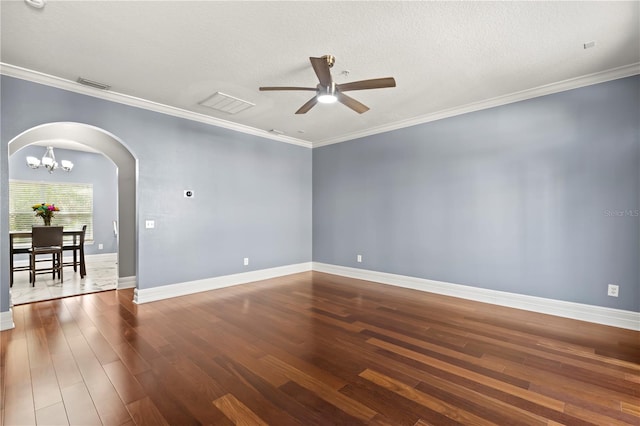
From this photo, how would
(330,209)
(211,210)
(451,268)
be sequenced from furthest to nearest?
(330,209)
(211,210)
(451,268)

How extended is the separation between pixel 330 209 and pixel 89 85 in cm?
431

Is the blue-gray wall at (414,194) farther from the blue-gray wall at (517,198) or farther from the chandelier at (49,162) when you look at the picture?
the chandelier at (49,162)

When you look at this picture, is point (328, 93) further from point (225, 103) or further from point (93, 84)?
point (93, 84)

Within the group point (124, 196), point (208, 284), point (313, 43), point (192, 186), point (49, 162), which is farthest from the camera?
point (49, 162)

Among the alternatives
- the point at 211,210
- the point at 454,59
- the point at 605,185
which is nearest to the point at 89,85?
the point at 211,210

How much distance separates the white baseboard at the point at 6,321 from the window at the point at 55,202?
185 inches

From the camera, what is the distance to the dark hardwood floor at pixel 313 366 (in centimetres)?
187

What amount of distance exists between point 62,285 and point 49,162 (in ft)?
10.2

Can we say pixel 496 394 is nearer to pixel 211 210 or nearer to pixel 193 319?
pixel 193 319

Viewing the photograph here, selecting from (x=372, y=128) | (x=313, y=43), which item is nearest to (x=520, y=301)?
(x=372, y=128)

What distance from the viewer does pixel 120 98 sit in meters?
3.96

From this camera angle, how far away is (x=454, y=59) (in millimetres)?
3033

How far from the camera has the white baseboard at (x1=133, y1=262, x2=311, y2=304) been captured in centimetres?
421

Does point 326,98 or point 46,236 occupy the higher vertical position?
point 326,98
